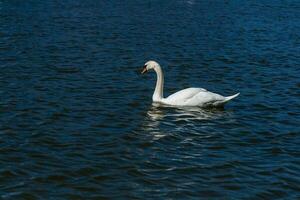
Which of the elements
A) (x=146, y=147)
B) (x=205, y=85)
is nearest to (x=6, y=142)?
(x=146, y=147)

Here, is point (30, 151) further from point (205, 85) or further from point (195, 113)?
point (205, 85)

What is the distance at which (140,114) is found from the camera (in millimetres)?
18859

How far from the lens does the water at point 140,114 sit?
43.9 ft

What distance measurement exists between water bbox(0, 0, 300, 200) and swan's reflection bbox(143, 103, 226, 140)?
0.12 ft

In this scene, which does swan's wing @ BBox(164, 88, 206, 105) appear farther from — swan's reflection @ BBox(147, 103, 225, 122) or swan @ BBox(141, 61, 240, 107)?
swan's reflection @ BBox(147, 103, 225, 122)

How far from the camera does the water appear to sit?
13383mm

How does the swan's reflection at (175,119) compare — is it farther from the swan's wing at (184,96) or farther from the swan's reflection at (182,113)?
the swan's wing at (184,96)

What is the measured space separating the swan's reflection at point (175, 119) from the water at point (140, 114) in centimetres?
4

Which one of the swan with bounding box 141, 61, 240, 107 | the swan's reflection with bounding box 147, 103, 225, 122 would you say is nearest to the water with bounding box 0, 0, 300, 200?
the swan's reflection with bounding box 147, 103, 225, 122

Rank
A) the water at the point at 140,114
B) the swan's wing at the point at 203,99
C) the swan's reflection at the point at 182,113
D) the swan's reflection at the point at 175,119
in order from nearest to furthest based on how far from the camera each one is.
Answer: the water at the point at 140,114, the swan's reflection at the point at 175,119, the swan's reflection at the point at 182,113, the swan's wing at the point at 203,99

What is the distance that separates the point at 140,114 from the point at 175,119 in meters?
1.17

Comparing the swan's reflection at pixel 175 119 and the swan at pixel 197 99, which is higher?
the swan at pixel 197 99

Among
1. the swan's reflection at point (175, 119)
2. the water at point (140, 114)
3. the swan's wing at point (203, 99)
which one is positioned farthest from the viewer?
the swan's wing at point (203, 99)

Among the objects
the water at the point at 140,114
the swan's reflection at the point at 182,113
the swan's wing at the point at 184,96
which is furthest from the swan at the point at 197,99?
the water at the point at 140,114
